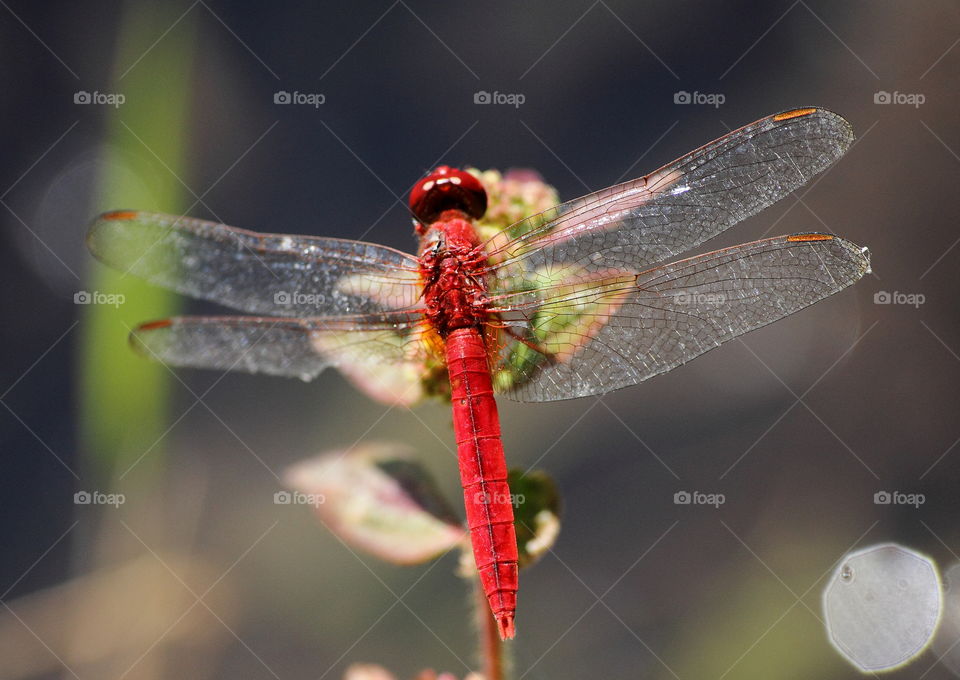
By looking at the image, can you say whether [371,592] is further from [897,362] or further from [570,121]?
[897,362]

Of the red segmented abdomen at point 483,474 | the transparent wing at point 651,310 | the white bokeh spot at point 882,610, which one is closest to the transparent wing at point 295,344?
the red segmented abdomen at point 483,474

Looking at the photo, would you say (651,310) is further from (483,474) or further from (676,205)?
(483,474)

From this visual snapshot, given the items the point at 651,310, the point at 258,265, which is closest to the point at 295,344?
the point at 258,265

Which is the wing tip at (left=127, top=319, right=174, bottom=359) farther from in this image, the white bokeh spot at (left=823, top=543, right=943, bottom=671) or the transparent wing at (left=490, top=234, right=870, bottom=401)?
the white bokeh spot at (left=823, top=543, right=943, bottom=671)

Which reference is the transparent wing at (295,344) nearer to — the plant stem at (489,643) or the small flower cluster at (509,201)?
the small flower cluster at (509,201)

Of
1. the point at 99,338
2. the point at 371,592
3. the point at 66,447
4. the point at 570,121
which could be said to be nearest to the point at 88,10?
the point at 99,338
